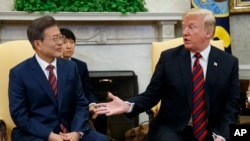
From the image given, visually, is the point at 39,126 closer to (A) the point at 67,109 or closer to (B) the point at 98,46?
(A) the point at 67,109

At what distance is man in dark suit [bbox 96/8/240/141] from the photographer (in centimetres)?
268

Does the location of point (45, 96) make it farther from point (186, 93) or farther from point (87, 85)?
point (186, 93)

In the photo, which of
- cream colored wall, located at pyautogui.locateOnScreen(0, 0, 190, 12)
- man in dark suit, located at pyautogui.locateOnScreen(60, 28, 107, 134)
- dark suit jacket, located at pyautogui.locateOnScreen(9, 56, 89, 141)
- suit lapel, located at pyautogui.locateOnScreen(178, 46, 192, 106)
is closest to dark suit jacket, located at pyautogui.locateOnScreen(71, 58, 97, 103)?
man in dark suit, located at pyautogui.locateOnScreen(60, 28, 107, 134)

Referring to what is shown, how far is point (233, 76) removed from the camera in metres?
2.76

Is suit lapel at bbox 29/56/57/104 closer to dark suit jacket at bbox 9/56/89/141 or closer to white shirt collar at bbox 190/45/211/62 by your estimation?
dark suit jacket at bbox 9/56/89/141

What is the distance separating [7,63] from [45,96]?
598mm

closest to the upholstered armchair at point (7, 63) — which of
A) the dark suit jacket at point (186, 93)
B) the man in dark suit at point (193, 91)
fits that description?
the man in dark suit at point (193, 91)

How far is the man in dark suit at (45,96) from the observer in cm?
264

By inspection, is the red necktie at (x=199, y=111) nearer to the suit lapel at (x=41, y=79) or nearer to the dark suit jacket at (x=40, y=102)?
the dark suit jacket at (x=40, y=102)

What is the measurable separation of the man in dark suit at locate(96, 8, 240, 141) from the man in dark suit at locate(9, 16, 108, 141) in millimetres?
291

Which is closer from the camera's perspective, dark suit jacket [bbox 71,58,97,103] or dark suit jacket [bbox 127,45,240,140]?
dark suit jacket [bbox 127,45,240,140]

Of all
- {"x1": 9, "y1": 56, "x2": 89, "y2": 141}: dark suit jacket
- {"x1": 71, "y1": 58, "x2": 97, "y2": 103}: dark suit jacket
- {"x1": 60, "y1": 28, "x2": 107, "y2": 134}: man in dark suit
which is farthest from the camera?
{"x1": 71, "y1": 58, "x2": 97, "y2": 103}: dark suit jacket

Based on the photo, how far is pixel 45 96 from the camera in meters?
2.69

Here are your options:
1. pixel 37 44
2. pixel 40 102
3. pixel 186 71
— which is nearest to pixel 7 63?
pixel 37 44
